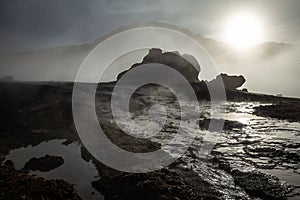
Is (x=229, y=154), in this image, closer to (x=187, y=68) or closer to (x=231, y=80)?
(x=187, y=68)

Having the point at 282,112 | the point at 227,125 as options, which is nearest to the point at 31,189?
the point at 227,125

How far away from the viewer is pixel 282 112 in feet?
84.8

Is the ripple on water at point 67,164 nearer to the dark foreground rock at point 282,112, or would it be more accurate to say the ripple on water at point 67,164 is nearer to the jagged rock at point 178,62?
the dark foreground rock at point 282,112

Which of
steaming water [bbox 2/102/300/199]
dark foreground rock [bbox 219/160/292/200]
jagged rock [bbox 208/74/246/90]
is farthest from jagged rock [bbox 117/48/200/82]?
dark foreground rock [bbox 219/160/292/200]

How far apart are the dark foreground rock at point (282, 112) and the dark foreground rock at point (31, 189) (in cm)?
2115

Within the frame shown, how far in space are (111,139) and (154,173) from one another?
5033 mm

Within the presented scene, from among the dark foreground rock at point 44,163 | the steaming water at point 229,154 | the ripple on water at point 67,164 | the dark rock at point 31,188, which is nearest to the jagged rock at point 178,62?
the steaming water at point 229,154

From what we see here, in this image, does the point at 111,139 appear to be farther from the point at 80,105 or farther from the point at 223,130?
the point at 223,130

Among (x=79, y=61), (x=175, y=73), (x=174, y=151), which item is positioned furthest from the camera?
(x=79, y=61)

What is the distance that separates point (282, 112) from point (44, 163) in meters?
22.5

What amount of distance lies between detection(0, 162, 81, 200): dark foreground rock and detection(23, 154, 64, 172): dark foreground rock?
5.56 ft

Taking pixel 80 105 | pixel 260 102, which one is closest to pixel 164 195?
pixel 80 105

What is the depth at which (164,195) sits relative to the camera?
28.5 ft

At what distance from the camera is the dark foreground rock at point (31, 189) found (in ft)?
→ 25.6
